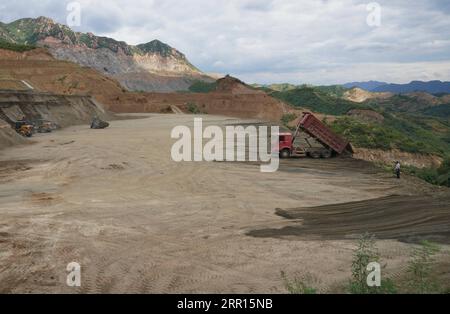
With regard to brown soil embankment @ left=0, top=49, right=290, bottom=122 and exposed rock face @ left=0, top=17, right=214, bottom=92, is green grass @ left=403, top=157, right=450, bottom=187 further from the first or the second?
exposed rock face @ left=0, top=17, right=214, bottom=92

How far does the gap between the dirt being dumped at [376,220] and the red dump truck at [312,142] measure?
1232 cm

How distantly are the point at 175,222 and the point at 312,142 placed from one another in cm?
1908

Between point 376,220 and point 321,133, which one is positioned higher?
point 321,133

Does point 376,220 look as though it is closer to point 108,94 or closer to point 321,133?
point 321,133

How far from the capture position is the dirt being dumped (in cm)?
1359

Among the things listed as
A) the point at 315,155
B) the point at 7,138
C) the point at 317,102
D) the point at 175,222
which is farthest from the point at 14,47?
the point at 175,222

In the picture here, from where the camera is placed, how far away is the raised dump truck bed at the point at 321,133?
99.8 feet

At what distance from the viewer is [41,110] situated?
165 ft

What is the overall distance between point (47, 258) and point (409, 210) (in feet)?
41.5

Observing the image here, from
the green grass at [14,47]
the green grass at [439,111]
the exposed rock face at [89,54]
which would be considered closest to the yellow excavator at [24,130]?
the green grass at [14,47]

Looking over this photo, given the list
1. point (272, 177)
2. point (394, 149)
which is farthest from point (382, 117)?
point (272, 177)

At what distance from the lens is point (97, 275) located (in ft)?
33.2
